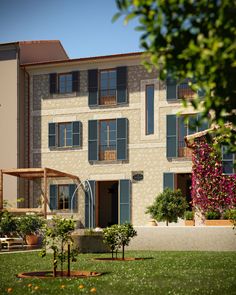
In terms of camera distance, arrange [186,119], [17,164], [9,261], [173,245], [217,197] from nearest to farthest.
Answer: [186,119], [9,261], [173,245], [217,197], [17,164]

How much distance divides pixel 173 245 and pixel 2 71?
1335 cm

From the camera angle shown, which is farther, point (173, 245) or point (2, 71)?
point (2, 71)

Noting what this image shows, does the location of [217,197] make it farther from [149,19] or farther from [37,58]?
[149,19]

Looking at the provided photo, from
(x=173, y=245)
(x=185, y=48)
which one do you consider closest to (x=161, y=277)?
(x=185, y=48)

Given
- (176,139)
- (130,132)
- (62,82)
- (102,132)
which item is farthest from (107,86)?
(176,139)

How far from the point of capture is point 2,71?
27906 millimetres

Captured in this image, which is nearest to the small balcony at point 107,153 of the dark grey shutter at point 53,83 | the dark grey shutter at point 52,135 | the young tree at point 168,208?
the dark grey shutter at point 52,135

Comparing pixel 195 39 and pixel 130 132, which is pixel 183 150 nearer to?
pixel 130 132

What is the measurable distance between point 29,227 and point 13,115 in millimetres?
7138

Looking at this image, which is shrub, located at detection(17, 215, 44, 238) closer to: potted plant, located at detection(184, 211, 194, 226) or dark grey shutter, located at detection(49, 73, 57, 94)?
potted plant, located at detection(184, 211, 194, 226)

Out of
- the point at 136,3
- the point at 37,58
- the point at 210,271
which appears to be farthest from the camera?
the point at 37,58

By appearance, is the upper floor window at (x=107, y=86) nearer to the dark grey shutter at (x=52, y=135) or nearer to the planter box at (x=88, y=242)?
the dark grey shutter at (x=52, y=135)

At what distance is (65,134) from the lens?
2769 centimetres

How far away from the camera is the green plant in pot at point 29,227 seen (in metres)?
21.9
